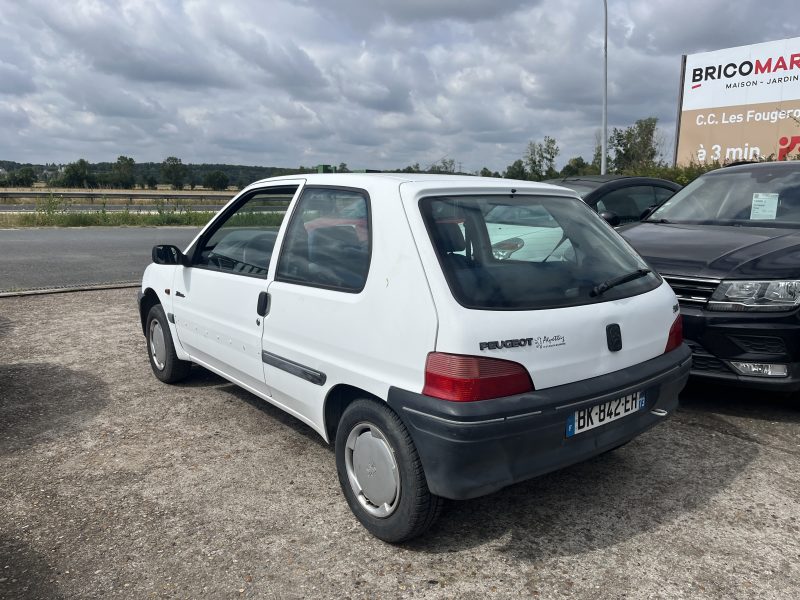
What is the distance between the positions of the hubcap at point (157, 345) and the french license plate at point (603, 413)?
3511mm

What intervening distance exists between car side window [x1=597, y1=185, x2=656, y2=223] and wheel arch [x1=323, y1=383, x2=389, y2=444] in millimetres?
5458

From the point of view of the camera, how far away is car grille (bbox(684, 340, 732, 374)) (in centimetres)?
445

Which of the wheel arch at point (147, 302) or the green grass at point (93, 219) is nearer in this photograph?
the wheel arch at point (147, 302)

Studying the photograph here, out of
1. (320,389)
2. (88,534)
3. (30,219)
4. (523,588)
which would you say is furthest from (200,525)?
(30,219)

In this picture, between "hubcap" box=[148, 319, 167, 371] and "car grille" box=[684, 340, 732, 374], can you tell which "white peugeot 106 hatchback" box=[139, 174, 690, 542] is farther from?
"hubcap" box=[148, 319, 167, 371]

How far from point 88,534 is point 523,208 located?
2.65m

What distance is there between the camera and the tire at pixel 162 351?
5262 millimetres

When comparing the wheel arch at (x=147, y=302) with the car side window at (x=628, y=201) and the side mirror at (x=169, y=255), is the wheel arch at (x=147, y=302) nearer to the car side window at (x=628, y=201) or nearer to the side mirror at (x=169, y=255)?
the side mirror at (x=169, y=255)

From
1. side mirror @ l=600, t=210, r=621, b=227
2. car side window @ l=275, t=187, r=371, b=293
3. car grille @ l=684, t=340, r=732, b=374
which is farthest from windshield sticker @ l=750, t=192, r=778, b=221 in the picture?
car side window @ l=275, t=187, r=371, b=293

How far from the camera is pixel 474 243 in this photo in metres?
3.07

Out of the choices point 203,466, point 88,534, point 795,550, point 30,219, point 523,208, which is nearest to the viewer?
point 795,550

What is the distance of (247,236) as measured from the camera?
14.5 feet

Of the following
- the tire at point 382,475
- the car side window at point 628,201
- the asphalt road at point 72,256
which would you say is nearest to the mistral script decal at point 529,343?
the tire at point 382,475

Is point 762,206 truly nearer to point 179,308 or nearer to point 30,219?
point 179,308
